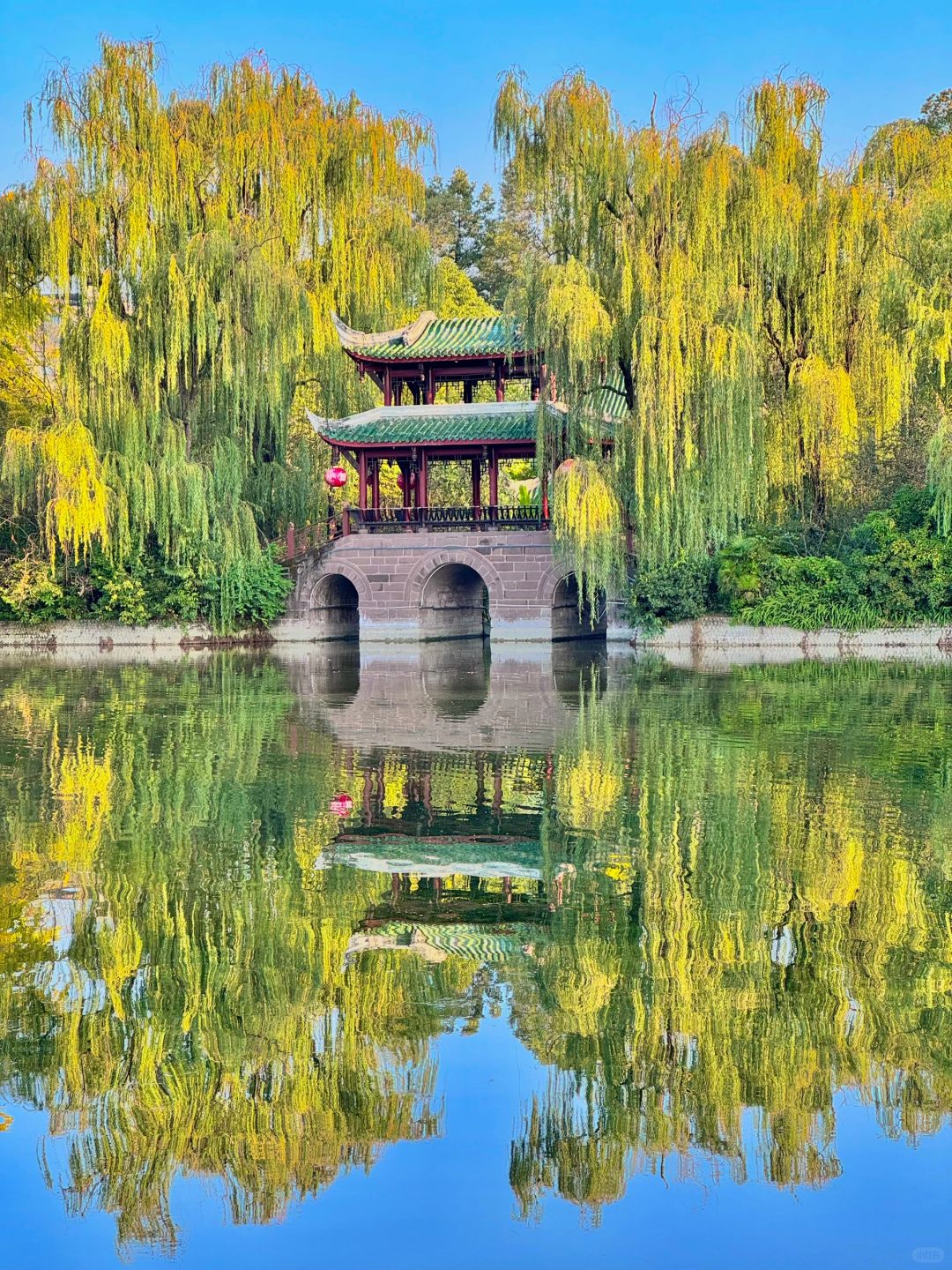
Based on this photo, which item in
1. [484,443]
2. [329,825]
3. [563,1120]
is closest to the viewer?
[563,1120]

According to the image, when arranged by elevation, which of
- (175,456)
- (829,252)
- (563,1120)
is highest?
(829,252)

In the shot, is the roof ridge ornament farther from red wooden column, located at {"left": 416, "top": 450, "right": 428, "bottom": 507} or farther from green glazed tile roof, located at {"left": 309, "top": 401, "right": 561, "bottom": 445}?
red wooden column, located at {"left": 416, "top": 450, "right": 428, "bottom": 507}

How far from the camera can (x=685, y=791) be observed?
1234 cm

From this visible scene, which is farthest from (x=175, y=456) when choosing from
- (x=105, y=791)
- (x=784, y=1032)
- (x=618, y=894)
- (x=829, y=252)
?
(x=784, y=1032)

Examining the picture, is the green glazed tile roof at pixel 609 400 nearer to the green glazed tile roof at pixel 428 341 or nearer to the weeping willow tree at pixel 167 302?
the green glazed tile roof at pixel 428 341

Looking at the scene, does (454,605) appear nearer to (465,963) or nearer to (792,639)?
(792,639)

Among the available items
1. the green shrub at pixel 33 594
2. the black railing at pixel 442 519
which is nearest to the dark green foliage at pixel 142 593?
the green shrub at pixel 33 594

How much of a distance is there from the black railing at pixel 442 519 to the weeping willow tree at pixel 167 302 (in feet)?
8.40

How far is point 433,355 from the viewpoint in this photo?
32.0 metres

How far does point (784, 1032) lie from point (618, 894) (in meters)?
2.45

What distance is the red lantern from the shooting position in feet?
38.5

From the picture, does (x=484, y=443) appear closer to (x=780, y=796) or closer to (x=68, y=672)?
(x=68, y=672)

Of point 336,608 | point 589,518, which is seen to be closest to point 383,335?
point 336,608

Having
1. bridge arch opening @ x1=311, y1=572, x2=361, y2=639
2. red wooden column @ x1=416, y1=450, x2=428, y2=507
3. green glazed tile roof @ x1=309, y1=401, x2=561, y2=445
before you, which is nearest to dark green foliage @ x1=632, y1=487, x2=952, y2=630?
green glazed tile roof @ x1=309, y1=401, x2=561, y2=445
